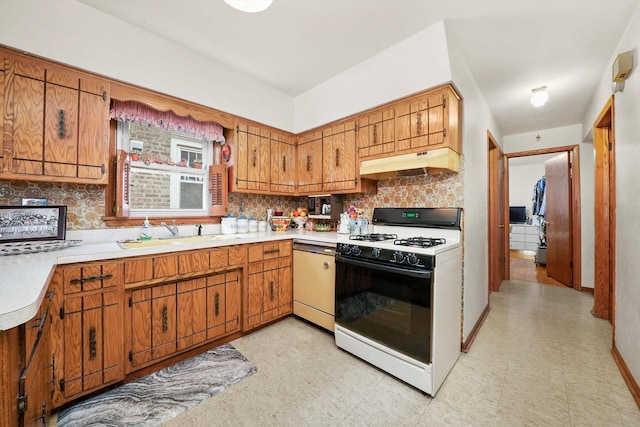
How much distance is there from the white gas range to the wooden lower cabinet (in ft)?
3.21

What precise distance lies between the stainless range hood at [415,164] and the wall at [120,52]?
149 centimetres

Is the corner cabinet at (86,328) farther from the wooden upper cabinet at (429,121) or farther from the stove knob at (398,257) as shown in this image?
the wooden upper cabinet at (429,121)

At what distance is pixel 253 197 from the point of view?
320cm

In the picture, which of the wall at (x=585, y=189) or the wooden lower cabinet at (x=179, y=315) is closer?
the wooden lower cabinet at (x=179, y=315)

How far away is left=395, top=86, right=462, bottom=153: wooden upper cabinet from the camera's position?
6.87ft

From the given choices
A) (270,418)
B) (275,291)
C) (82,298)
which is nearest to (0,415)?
(82,298)

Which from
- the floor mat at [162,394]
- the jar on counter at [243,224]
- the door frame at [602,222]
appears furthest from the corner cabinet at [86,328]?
the door frame at [602,222]

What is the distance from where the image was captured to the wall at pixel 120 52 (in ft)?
5.44

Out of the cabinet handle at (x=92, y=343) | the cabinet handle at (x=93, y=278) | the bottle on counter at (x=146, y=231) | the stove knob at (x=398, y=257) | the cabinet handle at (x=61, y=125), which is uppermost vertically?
the cabinet handle at (x=61, y=125)

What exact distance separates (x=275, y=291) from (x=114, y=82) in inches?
88.7

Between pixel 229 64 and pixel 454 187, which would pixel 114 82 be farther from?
pixel 454 187

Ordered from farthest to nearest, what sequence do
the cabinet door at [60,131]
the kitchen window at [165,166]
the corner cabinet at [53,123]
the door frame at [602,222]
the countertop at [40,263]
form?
the door frame at [602,222] < the kitchen window at [165,166] < the cabinet door at [60,131] < the corner cabinet at [53,123] < the countertop at [40,263]

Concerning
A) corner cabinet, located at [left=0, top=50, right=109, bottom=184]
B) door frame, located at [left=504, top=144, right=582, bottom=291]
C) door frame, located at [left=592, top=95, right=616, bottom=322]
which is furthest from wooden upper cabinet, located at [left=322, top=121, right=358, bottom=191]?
door frame, located at [left=504, top=144, right=582, bottom=291]

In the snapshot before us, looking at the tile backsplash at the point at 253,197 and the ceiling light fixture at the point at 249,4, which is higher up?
the ceiling light fixture at the point at 249,4
